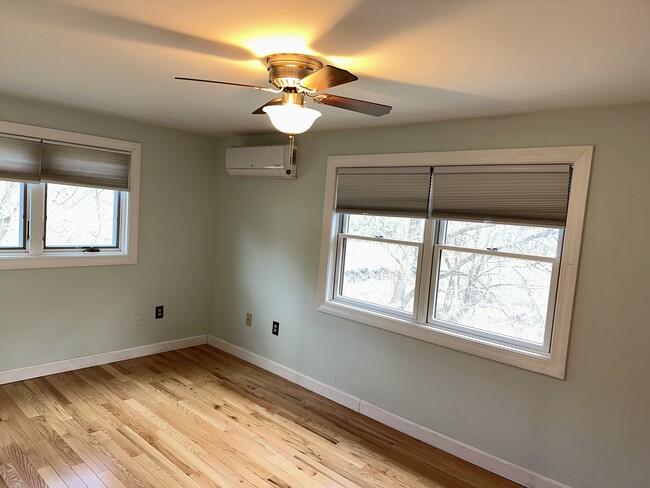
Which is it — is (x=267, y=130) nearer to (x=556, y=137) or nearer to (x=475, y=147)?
(x=475, y=147)

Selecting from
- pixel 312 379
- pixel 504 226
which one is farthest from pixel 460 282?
pixel 312 379

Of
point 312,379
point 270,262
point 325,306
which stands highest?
point 270,262

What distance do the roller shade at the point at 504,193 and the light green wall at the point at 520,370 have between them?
0.15 m

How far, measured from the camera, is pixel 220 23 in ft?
5.27

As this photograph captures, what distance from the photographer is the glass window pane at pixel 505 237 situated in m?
2.56

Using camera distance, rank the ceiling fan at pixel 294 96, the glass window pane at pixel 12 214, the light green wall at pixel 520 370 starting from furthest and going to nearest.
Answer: the glass window pane at pixel 12 214 < the light green wall at pixel 520 370 < the ceiling fan at pixel 294 96

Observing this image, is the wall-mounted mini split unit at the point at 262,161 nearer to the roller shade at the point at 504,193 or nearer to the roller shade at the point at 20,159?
the roller shade at the point at 504,193

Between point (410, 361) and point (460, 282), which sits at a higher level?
point (460, 282)

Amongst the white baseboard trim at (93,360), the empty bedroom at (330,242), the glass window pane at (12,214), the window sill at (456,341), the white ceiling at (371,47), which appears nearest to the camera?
the white ceiling at (371,47)

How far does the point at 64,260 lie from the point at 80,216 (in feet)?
1.31

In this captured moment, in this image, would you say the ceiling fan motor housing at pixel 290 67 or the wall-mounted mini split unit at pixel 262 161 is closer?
the ceiling fan motor housing at pixel 290 67

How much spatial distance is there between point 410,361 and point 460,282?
0.67 meters

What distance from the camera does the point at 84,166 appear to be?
11.5 feet

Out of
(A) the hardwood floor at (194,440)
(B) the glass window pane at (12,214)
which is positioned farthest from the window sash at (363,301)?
(B) the glass window pane at (12,214)
